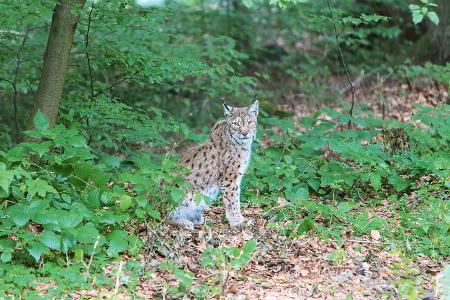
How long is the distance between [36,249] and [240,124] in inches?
116

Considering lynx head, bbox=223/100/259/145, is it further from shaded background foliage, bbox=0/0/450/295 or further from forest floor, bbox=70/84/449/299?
forest floor, bbox=70/84/449/299

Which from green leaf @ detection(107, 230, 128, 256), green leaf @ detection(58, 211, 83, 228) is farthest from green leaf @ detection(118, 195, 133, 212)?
green leaf @ detection(58, 211, 83, 228)

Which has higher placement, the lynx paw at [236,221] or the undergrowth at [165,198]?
the undergrowth at [165,198]

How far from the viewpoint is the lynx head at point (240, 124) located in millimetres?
7855

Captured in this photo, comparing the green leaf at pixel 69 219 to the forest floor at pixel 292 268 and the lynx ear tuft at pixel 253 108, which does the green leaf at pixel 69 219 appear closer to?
the forest floor at pixel 292 268

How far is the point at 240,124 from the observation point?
25.8 ft

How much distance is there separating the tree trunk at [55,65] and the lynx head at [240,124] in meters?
1.93

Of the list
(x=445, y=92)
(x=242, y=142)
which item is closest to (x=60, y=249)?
(x=242, y=142)

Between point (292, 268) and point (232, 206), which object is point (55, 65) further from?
point (292, 268)

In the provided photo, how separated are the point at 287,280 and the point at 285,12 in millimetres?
10987

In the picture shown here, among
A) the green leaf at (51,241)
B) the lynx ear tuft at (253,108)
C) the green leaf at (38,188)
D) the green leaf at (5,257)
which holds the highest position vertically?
the lynx ear tuft at (253,108)

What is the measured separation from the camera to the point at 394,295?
5895mm

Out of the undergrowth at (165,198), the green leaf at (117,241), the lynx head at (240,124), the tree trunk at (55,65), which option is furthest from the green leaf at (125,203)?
the lynx head at (240,124)

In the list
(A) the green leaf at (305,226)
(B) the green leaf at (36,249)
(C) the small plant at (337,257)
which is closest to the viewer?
(B) the green leaf at (36,249)
